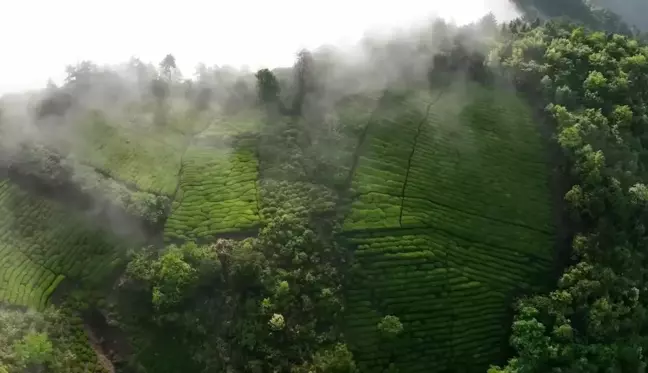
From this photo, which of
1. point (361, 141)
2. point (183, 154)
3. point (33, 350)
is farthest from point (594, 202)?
point (33, 350)

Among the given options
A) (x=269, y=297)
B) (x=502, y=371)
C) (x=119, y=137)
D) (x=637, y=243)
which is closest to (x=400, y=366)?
(x=502, y=371)

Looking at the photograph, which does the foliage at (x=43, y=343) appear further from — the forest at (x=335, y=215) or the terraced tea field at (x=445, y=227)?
the terraced tea field at (x=445, y=227)

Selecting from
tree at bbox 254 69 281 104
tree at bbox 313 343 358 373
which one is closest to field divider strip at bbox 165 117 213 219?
tree at bbox 254 69 281 104

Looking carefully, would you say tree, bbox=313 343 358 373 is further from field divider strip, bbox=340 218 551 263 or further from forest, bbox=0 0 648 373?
field divider strip, bbox=340 218 551 263

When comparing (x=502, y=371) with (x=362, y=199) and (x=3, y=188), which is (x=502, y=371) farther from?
(x=3, y=188)

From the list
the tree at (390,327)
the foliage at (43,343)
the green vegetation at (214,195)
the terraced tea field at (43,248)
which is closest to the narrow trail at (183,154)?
the green vegetation at (214,195)
